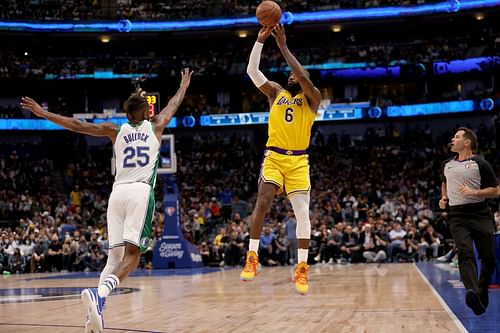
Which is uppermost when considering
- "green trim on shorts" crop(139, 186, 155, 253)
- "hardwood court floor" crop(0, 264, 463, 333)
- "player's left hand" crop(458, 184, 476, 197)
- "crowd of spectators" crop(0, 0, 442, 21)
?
"crowd of spectators" crop(0, 0, 442, 21)

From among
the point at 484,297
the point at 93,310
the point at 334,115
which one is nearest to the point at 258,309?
the point at 484,297

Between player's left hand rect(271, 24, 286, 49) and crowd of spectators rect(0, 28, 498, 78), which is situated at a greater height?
crowd of spectators rect(0, 28, 498, 78)

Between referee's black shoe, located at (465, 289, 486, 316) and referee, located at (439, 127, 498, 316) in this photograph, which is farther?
referee, located at (439, 127, 498, 316)

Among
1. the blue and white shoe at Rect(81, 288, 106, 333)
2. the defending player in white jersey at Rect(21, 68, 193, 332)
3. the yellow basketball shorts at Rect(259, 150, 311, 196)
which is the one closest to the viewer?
the blue and white shoe at Rect(81, 288, 106, 333)

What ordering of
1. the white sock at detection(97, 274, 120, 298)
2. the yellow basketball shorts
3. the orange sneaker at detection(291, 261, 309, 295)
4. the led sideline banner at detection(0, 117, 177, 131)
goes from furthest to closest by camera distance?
1. the led sideline banner at detection(0, 117, 177, 131)
2. the yellow basketball shorts
3. the orange sneaker at detection(291, 261, 309, 295)
4. the white sock at detection(97, 274, 120, 298)

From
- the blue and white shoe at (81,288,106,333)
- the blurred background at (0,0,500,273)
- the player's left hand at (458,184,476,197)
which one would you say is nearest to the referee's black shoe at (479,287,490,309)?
the player's left hand at (458,184,476,197)

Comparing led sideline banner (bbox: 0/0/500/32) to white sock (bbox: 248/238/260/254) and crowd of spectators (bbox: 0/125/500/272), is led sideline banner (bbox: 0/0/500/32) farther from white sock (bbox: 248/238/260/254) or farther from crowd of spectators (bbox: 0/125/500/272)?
white sock (bbox: 248/238/260/254)

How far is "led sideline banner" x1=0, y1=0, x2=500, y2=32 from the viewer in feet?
104

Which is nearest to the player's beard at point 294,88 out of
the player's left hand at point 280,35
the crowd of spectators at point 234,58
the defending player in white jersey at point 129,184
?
the player's left hand at point 280,35

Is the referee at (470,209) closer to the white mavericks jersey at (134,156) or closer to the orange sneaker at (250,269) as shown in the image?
the orange sneaker at (250,269)

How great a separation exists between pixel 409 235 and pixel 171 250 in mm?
6940

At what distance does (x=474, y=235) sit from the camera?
26.5 ft

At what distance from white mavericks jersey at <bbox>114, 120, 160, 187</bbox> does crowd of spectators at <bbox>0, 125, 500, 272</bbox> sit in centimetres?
1259

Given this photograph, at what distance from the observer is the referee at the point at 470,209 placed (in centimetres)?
791
